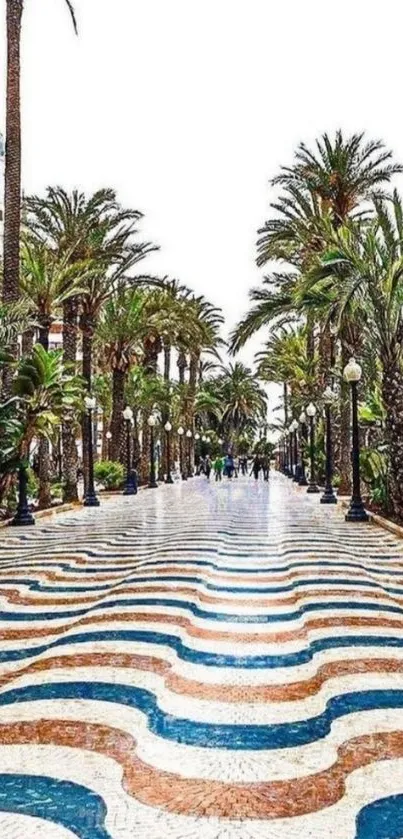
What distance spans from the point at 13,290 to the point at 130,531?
555 cm

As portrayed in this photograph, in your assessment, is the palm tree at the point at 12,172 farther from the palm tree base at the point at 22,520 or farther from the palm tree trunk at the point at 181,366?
the palm tree trunk at the point at 181,366

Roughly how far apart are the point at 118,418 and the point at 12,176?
49.4 feet

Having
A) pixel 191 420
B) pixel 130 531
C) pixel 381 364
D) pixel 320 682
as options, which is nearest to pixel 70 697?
pixel 320 682

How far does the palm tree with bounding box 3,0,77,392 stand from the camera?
1619 cm

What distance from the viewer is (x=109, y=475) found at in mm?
29984

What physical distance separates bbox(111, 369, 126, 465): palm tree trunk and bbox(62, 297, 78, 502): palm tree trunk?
24.7 feet

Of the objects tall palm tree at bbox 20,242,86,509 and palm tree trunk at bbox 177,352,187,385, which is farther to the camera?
palm tree trunk at bbox 177,352,187,385

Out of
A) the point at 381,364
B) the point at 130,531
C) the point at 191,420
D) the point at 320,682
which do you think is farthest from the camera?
the point at 191,420

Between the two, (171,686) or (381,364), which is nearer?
(171,686)

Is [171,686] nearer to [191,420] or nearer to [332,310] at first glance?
[332,310]

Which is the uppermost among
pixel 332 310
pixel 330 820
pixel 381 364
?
pixel 332 310

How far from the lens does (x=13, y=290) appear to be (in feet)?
53.0

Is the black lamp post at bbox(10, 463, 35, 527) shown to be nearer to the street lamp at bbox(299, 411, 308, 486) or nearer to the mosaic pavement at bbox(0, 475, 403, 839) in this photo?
the mosaic pavement at bbox(0, 475, 403, 839)

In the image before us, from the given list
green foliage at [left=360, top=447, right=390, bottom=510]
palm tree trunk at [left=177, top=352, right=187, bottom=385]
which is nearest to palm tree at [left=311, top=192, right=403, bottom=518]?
green foliage at [left=360, top=447, right=390, bottom=510]
